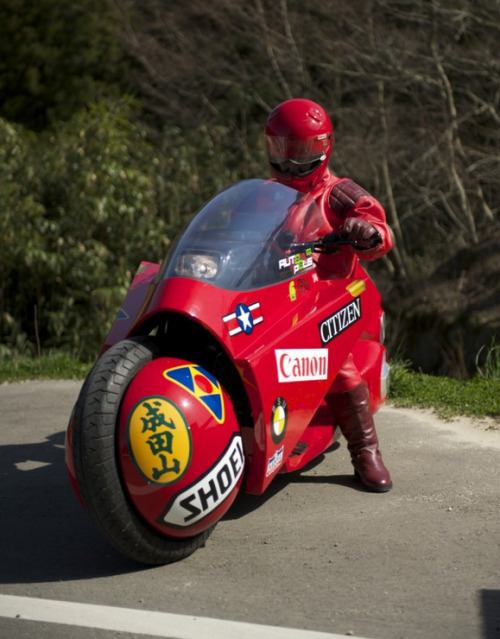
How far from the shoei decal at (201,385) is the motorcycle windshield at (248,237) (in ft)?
1.22

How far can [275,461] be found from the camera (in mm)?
4125

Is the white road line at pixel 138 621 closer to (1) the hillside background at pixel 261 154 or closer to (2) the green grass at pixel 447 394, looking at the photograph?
(2) the green grass at pixel 447 394

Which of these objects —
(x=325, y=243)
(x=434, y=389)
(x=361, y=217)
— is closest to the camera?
(x=325, y=243)

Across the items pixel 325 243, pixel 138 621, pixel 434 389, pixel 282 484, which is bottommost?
pixel 434 389

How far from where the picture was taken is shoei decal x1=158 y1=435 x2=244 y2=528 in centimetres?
370

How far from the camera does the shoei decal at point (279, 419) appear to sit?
4.05 m

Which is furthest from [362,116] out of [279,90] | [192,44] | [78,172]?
[78,172]

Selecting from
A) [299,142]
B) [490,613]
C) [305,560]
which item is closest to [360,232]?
[299,142]

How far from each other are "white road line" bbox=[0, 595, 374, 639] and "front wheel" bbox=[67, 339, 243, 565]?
0.97ft

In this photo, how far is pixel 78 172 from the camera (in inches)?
412

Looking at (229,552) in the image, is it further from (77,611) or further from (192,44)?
(192,44)

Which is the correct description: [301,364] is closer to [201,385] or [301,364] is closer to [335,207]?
[201,385]

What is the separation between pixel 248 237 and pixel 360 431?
3.85ft

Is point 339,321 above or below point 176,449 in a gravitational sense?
above
